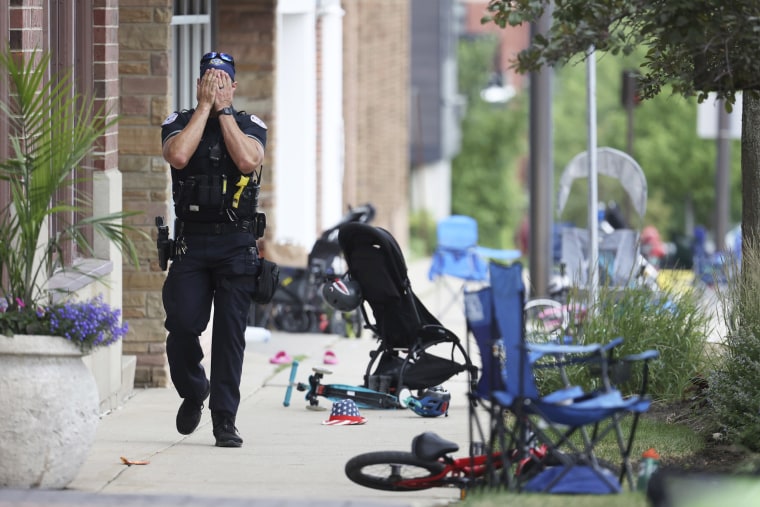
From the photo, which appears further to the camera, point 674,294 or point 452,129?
point 452,129

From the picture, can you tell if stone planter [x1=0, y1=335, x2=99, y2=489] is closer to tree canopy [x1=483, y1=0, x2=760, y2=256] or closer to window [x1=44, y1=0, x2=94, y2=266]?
window [x1=44, y1=0, x2=94, y2=266]

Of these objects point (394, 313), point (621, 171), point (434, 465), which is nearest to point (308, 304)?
point (621, 171)

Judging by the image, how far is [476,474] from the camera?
665 cm

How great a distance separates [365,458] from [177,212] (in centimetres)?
206

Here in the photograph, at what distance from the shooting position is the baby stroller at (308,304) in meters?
15.1

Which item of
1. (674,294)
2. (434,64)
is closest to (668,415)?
(674,294)

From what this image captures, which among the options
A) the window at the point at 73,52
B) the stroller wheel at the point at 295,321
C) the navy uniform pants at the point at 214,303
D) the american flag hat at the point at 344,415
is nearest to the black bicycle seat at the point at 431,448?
the navy uniform pants at the point at 214,303

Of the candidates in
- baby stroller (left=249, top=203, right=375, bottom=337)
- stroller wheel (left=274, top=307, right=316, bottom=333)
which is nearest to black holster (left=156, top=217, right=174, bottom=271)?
baby stroller (left=249, top=203, right=375, bottom=337)

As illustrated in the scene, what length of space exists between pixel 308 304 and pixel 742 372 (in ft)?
24.4

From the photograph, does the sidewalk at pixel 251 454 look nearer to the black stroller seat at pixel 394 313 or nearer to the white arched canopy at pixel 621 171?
the black stroller seat at pixel 394 313

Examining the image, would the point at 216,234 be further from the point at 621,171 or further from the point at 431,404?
the point at 621,171

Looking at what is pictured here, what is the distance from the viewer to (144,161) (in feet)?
35.7

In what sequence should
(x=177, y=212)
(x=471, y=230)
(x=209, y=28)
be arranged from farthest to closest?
(x=471, y=230)
(x=209, y=28)
(x=177, y=212)

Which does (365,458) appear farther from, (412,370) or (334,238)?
(334,238)
